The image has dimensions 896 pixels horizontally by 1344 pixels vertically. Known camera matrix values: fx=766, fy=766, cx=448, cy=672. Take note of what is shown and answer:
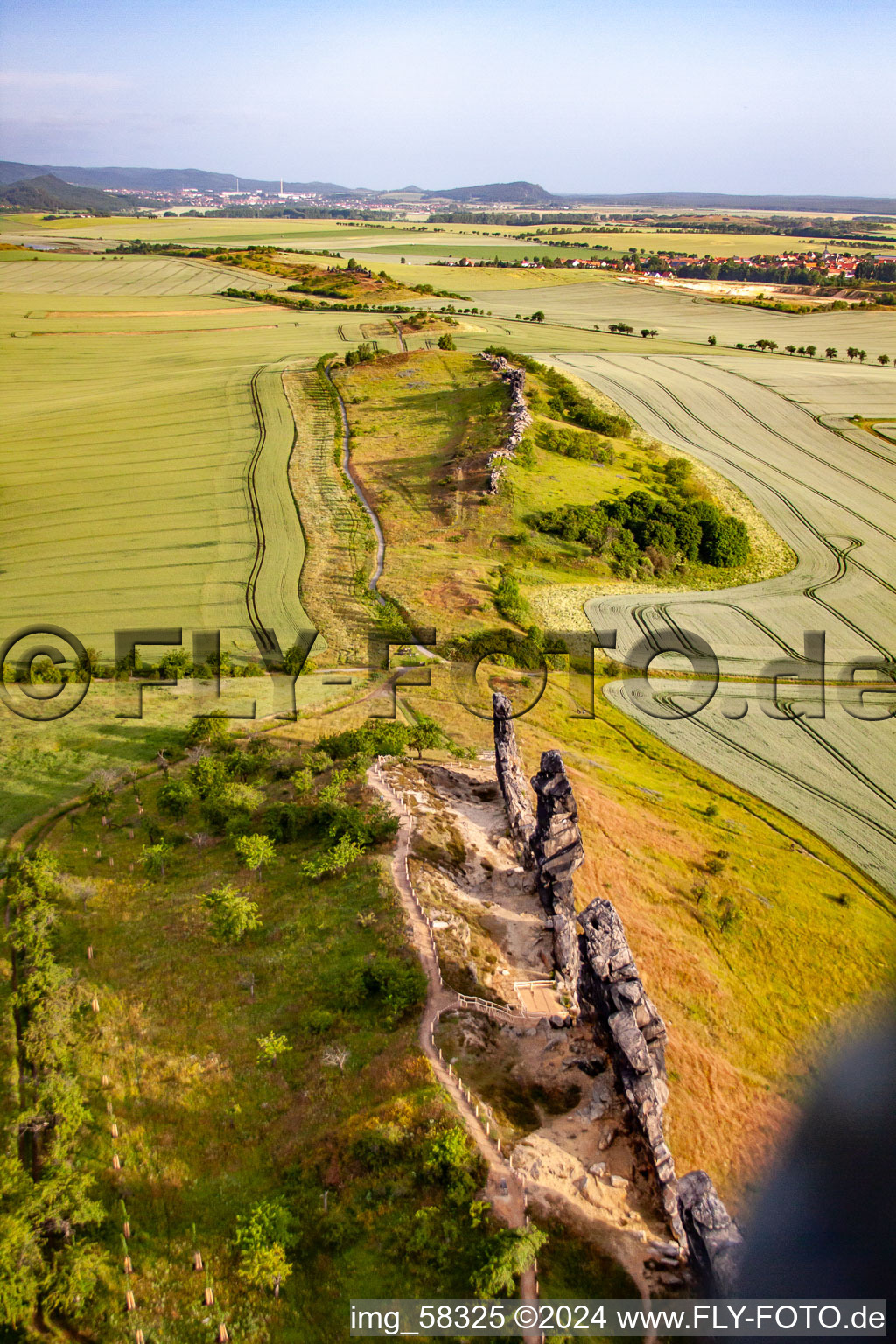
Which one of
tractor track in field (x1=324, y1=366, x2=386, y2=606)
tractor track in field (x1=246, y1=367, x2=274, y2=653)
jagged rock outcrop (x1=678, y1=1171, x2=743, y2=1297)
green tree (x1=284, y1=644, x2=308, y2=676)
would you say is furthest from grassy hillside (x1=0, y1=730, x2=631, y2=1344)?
tractor track in field (x1=324, y1=366, x2=386, y2=606)

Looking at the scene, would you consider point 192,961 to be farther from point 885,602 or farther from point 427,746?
point 885,602

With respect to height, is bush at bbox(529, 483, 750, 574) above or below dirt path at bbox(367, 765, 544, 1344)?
above

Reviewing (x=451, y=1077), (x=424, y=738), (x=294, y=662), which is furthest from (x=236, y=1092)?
(x=294, y=662)

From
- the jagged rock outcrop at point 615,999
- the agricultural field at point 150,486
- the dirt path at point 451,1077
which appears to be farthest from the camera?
the agricultural field at point 150,486

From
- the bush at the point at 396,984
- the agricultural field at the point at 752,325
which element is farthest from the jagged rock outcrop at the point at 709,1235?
the agricultural field at the point at 752,325

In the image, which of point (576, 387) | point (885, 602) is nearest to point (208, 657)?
point (885, 602)

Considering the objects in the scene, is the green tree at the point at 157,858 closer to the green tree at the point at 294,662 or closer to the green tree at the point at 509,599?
the green tree at the point at 294,662

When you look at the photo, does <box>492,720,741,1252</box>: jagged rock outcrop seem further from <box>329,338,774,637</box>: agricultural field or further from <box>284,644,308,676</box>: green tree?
<box>329,338,774,637</box>: agricultural field
